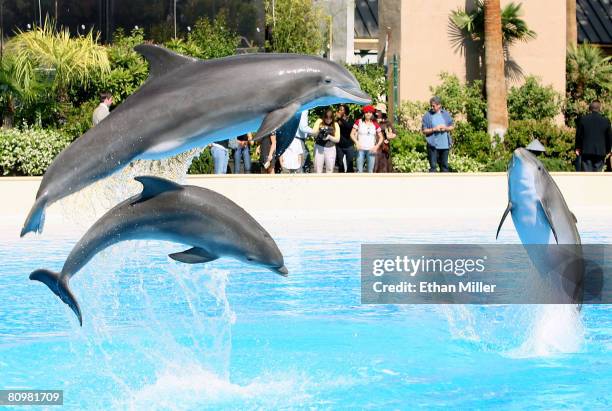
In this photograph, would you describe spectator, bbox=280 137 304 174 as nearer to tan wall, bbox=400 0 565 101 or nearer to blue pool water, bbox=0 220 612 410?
blue pool water, bbox=0 220 612 410

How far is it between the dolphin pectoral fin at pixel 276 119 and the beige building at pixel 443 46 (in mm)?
22364

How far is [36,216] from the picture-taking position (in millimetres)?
5566

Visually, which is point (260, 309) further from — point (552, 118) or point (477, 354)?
point (552, 118)

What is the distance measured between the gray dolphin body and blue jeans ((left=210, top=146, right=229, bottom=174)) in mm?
10893

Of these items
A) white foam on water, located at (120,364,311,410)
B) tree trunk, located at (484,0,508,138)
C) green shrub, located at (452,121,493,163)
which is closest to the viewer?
white foam on water, located at (120,364,311,410)

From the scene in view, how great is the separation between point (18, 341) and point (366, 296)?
151 inches

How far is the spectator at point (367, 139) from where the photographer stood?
1942 centimetres

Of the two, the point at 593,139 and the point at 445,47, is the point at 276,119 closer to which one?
the point at 593,139

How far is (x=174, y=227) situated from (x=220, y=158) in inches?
487

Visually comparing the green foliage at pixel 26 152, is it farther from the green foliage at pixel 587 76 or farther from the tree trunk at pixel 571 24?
the tree trunk at pixel 571 24

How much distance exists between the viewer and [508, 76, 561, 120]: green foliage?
91.3 feet

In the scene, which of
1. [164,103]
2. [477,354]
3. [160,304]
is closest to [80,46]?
[160,304]

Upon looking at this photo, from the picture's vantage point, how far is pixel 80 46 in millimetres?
Answer: 21547

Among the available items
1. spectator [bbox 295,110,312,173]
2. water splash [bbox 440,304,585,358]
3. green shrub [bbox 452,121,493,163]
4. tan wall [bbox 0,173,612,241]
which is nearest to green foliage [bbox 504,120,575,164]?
green shrub [bbox 452,121,493,163]
